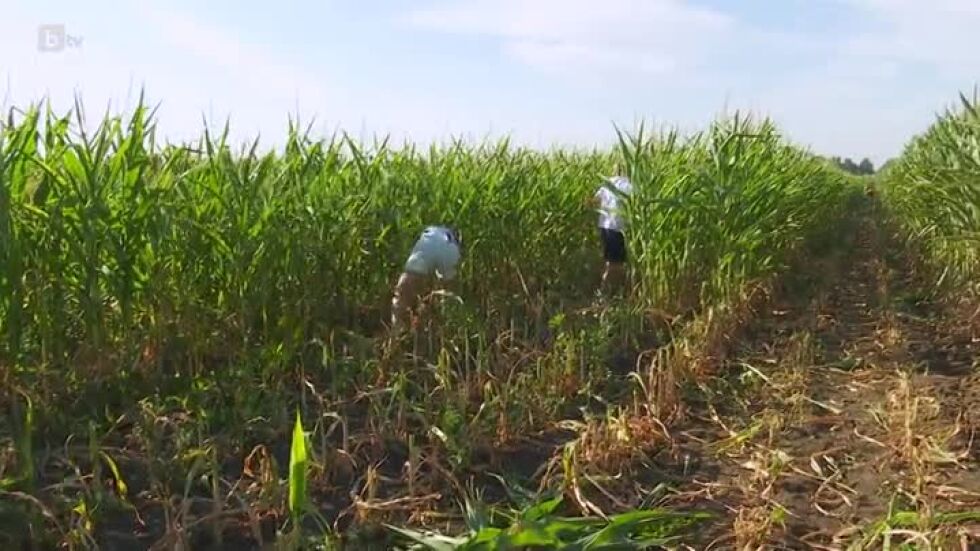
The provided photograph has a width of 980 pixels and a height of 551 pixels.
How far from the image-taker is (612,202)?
6414mm

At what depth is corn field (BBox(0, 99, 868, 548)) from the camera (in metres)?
2.98

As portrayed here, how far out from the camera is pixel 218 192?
3.91 metres

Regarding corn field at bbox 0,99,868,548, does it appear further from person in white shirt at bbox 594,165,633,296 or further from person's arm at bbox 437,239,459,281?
person in white shirt at bbox 594,165,633,296

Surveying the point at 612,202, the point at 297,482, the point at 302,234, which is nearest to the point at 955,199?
the point at 612,202

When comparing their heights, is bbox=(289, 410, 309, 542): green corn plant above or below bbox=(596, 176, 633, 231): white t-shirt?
below

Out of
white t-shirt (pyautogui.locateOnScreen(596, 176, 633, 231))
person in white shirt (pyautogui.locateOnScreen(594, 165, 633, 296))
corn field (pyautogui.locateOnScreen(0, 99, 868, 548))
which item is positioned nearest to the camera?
corn field (pyautogui.locateOnScreen(0, 99, 868, 548))

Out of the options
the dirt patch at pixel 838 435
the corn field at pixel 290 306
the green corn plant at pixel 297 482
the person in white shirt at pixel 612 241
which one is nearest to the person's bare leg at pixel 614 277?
the person in white shirt at pixel 612 241

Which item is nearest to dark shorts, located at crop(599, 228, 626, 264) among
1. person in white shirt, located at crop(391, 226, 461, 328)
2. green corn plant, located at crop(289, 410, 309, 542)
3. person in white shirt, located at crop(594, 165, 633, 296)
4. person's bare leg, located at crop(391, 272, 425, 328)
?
person in white shirt, located at crop(594, 165, 633, 296)

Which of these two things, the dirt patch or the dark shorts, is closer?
the dirt patch

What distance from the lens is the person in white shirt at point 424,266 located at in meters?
4.64

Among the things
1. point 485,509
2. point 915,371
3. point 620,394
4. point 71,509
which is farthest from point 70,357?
point 915,371

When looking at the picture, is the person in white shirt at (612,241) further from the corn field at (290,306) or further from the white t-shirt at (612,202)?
the corn field at (290,306)

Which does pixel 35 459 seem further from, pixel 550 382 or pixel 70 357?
pixel 550 382

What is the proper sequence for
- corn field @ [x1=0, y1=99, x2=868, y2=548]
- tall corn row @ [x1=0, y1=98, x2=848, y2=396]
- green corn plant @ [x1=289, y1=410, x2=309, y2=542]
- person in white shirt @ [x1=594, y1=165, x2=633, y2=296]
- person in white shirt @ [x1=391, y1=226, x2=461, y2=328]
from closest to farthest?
green corn plant @ [x1=289, y1=410, x2=309, y2=542]
corn field @ [x1=0, y1=99, x2=868, y2=548]
tall corn row @ [x1=0, y1=98, x2=848, y2=396]
person in white shirt @ [x1=391, y1=226, x2=461, y2=328]
person in white shirt @ [x1=594, y1=165, x2=633, y2=296]
